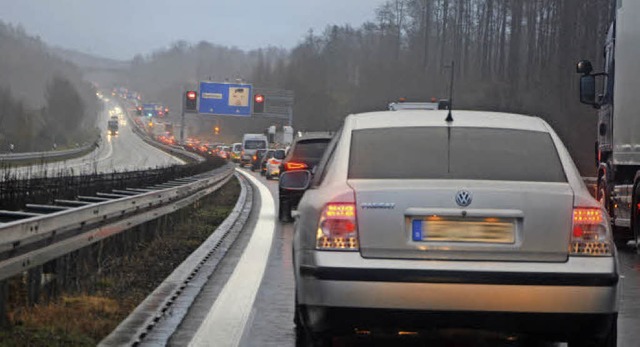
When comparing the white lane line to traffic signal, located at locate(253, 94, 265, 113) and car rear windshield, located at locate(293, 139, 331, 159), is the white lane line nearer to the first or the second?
car rear windshield, located at locate(293, 139, 331, 159)

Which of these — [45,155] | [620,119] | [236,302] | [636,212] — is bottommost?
[236,302]

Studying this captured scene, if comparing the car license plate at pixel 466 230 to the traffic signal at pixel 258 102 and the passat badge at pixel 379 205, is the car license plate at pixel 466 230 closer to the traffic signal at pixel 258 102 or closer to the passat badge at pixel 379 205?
the passat badge at pixel 379 205

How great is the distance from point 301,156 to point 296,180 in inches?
558

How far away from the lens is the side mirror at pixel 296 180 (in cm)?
846

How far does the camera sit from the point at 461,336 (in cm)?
621

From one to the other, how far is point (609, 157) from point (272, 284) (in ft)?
27.6

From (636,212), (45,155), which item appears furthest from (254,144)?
(636,212)

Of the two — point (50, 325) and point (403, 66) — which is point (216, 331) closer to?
point (50, 325)

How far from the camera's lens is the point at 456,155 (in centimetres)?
666

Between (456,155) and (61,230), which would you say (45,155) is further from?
(456,155)

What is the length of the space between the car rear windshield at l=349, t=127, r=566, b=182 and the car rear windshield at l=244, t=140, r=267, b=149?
78.1 metres

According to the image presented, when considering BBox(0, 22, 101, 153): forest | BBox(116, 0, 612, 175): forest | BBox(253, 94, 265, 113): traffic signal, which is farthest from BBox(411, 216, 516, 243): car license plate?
BBox(253, 94, 265, 113): traffic signal

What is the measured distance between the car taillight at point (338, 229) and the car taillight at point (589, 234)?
1.20 meters

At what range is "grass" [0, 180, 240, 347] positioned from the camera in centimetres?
754
